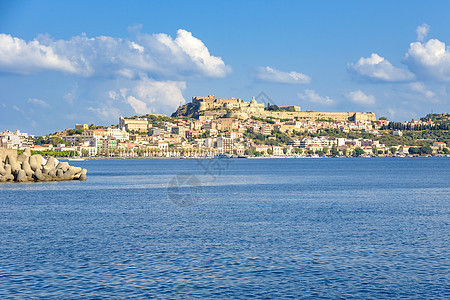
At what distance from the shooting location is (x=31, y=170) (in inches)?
2126

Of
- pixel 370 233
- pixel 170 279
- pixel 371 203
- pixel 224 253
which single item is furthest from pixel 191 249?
pixel 371 203

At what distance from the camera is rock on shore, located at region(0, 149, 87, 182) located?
172 feet

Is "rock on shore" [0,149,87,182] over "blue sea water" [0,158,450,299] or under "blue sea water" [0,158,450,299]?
over

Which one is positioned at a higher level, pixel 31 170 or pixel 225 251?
pixel 31 170

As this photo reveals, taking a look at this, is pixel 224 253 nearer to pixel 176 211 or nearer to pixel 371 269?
pixel 371 269

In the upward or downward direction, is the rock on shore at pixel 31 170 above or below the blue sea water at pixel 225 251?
above

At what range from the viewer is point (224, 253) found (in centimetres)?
1862

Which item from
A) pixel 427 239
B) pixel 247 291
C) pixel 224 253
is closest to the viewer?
pixel 247 291

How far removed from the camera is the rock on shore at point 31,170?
5244 centimetres

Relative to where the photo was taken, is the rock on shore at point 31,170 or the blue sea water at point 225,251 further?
the rock on shore at point 31,170

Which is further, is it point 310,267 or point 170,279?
point 310,267

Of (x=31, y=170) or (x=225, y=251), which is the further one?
(x=31, y=170)

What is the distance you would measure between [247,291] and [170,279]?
2.20 meters

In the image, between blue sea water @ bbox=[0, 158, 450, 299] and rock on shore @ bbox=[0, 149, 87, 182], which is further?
rock on shore @ bbox=[0, 149, 87, 182]
